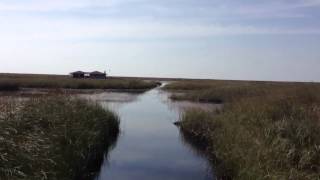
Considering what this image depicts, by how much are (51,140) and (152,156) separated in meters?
5.57

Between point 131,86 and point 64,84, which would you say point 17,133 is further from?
point 131,86

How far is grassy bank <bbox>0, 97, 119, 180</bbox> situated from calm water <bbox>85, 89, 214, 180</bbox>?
0.53 metres

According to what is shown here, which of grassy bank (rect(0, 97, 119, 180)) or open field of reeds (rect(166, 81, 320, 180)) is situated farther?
open field of reeds (rect(166, 81, 320, 180))

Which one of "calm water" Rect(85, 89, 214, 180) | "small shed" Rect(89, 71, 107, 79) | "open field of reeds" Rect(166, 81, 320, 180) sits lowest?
"calm water" Rect(85, 89, 214, 180)

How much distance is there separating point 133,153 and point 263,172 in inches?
303

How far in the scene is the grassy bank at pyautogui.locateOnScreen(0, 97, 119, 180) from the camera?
9.23 m

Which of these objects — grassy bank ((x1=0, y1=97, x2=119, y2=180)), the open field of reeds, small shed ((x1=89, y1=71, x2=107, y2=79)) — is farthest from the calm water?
small shed ((x1=89, y1=71, x2=107, y2=79))

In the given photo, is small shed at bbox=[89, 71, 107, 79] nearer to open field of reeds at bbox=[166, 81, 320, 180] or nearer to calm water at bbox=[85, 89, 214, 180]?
calm water at bbox=[85, 89, 214, 180]

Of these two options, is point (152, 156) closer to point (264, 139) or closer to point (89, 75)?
point (264, 139)

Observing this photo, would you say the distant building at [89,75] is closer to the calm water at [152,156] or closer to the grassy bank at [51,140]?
the calm water at [152,156]

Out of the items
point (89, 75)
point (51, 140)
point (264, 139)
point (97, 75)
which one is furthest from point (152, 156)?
point (89, 75)

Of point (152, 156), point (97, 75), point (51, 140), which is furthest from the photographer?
point (97, 75)

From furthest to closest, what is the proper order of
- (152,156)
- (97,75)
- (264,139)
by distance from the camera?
(97,75)
(152,156)
(264,139)

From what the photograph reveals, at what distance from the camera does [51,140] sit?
11.9 meters
